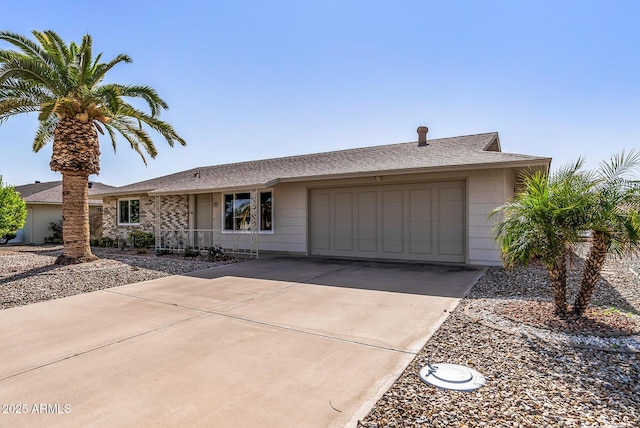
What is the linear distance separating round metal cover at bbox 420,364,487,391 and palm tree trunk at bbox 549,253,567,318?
8.17 ft

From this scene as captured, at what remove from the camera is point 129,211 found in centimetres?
1727

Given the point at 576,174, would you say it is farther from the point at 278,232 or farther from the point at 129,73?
the point at 129,73

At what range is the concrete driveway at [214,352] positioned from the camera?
2.81 m

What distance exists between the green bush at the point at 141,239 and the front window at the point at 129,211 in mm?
1737

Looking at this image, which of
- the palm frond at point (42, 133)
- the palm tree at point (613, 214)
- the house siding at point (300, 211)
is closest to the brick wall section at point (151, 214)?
the house siding at point (300, 211)

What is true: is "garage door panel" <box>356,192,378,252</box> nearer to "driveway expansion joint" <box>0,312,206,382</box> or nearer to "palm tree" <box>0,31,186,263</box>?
"driveway expansion joint" <box>0,312,206,382</box>

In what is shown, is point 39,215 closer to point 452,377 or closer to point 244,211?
point 244,211

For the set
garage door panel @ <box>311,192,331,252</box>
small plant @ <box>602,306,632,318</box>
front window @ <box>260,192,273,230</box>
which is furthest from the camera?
front window @ <box>260,192,273,230</box>

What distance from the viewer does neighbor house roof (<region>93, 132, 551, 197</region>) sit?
9242 mm

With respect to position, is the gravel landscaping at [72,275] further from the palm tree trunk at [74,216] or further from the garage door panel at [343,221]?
the garage door panel at [343,221]

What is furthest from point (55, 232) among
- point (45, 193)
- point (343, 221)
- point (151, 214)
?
point (343, 221)

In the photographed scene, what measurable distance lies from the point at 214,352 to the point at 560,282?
478 cm

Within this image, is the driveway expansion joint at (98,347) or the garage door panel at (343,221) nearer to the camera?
the driveway expansion joint at (98,347)

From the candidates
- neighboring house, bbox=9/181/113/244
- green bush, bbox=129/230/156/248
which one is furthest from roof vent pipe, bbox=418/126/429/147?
neighboring house, bbox=9/181/113/244
